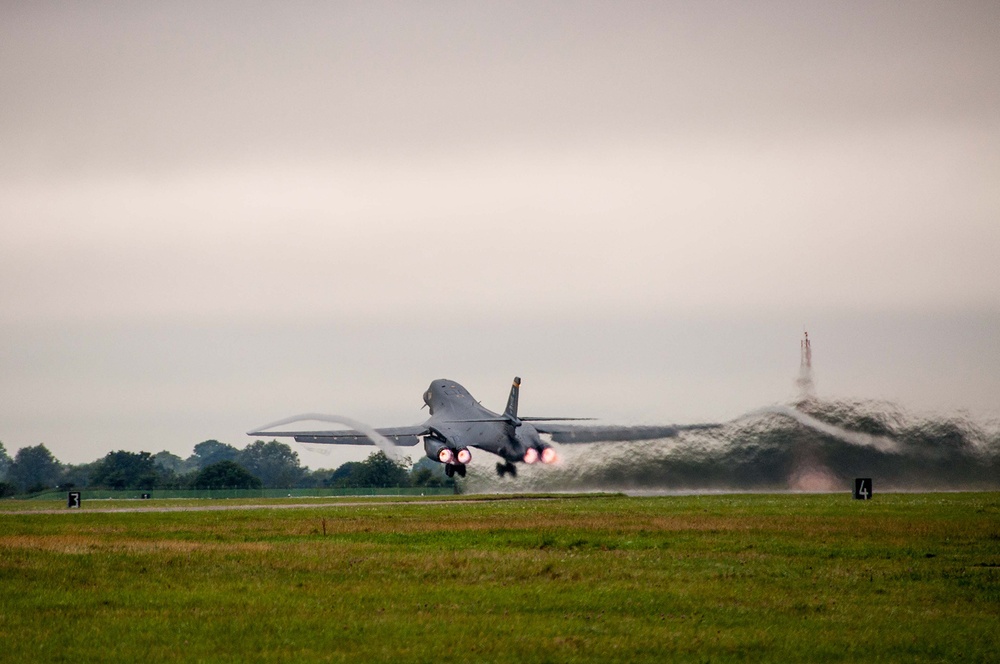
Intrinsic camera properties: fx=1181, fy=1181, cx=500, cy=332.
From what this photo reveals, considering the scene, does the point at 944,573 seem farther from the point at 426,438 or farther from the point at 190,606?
the point at 426,438

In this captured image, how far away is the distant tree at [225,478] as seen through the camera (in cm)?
12912

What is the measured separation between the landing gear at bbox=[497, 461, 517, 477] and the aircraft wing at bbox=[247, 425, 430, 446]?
23.3 ft

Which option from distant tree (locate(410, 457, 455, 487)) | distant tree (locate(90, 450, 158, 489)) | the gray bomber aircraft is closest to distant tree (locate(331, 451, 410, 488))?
distant tree (locate(410, 457, 455, 487))

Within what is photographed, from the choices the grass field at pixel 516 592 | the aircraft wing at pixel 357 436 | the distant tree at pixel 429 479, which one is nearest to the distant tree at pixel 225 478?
the distant tree at pixel 429 479

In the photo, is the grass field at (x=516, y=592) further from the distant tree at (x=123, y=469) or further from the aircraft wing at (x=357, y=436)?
the distant tree at (x=123, y=469)

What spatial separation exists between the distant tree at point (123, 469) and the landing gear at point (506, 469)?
75.1 m

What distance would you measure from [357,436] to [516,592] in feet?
212

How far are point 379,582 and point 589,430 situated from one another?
171ft

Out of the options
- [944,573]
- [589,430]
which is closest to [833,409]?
[589,430]

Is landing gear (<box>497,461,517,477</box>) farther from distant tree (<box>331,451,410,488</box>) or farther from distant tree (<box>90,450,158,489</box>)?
distant tree (<box>90,450,158,489</box>)

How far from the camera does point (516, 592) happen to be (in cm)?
2598

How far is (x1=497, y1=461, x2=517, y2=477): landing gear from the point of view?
81438mm

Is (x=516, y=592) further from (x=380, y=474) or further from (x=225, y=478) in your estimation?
(x=380, y=474)

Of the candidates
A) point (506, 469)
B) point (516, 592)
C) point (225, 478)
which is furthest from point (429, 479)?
point (516, 592)
